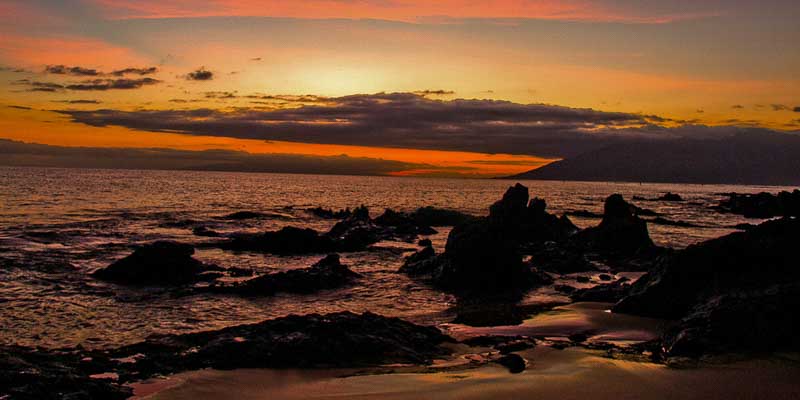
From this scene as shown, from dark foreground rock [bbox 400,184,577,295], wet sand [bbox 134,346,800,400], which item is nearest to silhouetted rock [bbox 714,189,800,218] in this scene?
dark foreground rock [bbox 400,184,577,295]

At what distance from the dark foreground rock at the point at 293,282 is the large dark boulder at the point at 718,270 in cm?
1023

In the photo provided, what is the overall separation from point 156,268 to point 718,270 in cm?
1876

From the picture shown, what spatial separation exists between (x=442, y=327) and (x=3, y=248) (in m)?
24.1

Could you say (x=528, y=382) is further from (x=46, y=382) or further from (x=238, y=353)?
(x=46, y=382)

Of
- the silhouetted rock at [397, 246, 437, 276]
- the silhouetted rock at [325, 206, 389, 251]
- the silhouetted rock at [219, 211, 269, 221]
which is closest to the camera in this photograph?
the silhouetted rock at [397, 246, 437, 276]

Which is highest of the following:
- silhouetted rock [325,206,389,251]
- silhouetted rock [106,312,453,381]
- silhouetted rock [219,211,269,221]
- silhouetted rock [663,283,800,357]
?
silhouetted rock [663,283,800,357]

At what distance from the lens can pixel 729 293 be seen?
434 inches

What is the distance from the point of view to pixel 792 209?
74.6 m

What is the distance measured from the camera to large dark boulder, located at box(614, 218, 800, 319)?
38.0 feet

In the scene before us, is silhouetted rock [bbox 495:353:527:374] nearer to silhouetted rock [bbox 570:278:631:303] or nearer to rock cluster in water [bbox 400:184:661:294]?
silhouetted rock [bbox 570:278:631:303]

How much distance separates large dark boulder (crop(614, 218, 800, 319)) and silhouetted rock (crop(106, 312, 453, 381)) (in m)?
5.62

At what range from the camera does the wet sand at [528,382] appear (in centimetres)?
760

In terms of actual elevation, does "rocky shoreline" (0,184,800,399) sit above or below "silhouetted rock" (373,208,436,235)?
above

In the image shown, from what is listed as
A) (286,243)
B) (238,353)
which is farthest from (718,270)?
(286,243)
